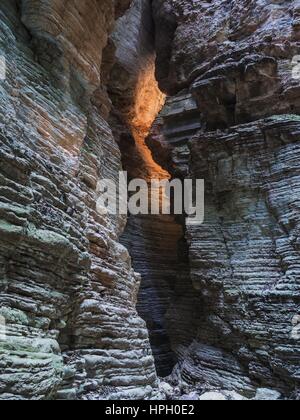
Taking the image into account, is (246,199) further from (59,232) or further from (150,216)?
(59,232)

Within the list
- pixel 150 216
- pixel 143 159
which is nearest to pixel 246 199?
pixel 150 216

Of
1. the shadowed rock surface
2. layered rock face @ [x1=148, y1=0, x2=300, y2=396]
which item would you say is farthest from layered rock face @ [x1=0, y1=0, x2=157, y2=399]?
layered rock face @ [x1=148, y1=0, x2=300, y2=396]

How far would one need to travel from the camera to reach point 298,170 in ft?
39.5

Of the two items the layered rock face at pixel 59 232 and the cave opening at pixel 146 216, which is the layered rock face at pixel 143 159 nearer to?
the cave opening at pixel 146 216

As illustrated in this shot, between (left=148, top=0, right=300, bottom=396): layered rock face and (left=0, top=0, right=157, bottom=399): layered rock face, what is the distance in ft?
14.5

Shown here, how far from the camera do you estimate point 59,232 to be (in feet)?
20.5

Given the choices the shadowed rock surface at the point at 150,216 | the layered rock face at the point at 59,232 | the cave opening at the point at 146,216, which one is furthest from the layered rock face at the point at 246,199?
the layered rock face at the point at 59,232

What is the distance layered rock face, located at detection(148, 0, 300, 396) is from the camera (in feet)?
37.5

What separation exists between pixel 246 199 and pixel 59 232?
27.5ft

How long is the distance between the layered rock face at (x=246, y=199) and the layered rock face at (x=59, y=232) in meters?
4.43

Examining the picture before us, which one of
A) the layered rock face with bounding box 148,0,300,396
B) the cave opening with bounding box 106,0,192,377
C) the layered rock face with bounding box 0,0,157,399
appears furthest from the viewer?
the cave opening with bounding box 106,0,192,377

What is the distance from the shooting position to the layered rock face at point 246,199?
1142 centimetres

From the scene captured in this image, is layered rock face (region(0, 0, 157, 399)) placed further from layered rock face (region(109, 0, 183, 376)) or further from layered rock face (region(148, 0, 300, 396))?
layered rock face (region(109, 0, 183, 376))
